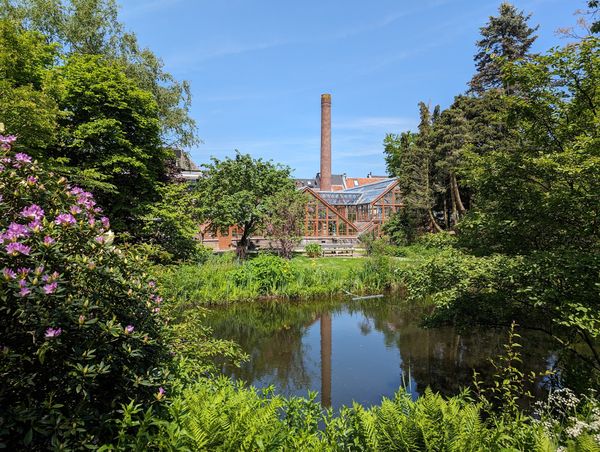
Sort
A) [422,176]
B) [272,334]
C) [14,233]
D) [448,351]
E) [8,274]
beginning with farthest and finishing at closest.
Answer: [422,176] → [272,334] → [448,351] → [14,233] → [8,274]

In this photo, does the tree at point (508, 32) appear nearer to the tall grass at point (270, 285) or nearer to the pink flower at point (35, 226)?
the tall grass at point (270, 285)

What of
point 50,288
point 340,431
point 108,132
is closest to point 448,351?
point 340,431

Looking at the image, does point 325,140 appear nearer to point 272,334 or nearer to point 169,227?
point 169,227

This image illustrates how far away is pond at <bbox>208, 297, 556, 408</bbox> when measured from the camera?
22.1ft

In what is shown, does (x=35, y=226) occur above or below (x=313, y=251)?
above

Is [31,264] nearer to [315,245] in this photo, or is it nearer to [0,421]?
[0,421]

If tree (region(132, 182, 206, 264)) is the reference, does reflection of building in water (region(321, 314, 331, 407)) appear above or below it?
below

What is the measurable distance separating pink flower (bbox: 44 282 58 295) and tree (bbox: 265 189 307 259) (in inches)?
702

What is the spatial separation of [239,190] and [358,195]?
57.9ft

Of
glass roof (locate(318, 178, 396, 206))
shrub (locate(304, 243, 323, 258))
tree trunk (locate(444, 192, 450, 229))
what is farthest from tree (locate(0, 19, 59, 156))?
glass roof (locate(318, 178, 396, 206))

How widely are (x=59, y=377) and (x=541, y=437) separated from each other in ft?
10.7

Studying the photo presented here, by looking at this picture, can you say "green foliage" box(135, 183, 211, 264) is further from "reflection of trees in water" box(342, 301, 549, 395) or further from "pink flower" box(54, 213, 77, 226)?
"pink flower" box(54, 213, 77, 226)

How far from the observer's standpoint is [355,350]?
8.84 metres

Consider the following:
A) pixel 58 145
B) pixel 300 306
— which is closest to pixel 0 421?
pixel 300 306
